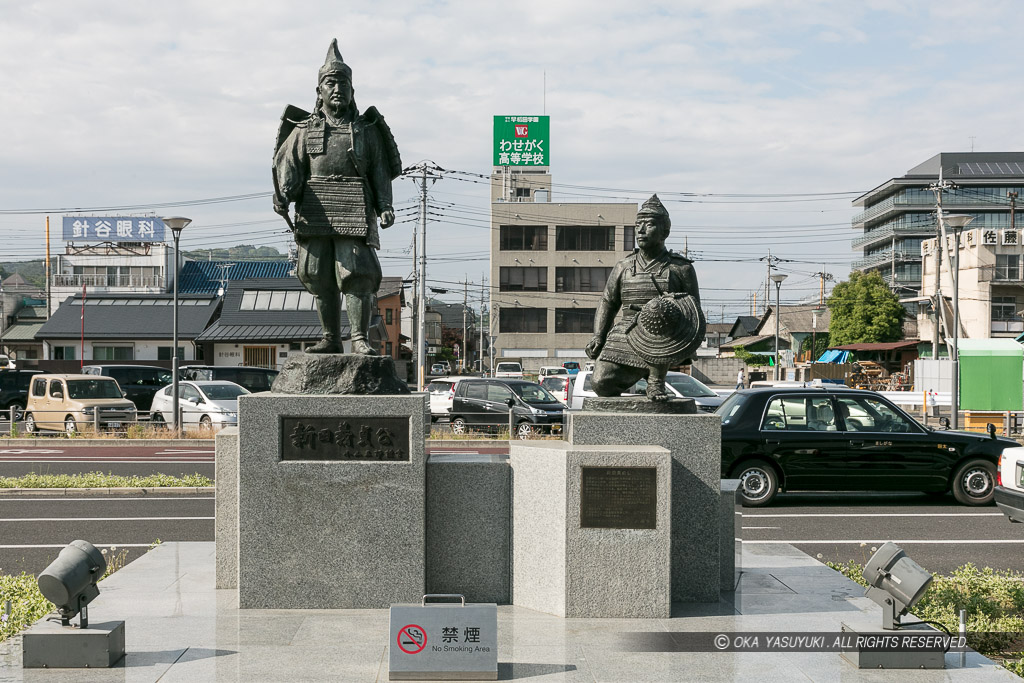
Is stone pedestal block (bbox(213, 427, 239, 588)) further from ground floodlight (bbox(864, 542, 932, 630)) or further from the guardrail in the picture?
the guardrail

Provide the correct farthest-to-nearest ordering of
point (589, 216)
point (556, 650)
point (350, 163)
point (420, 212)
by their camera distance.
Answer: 1. point (589, 216)
2. point (420, 212)
3. point (350, 163)
4. point (556, 650)

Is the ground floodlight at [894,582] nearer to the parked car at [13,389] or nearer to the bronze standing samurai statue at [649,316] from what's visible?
the bronze standing samurai statue at [649,316]

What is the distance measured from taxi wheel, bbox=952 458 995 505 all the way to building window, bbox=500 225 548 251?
4954 centimetres

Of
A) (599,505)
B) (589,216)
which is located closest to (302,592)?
(599,505)

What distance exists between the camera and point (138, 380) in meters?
29.8

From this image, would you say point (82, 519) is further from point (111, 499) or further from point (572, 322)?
point (572, 322)

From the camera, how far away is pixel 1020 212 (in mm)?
77125

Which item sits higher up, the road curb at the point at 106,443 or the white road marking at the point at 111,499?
the white road marking at the point at 111,499

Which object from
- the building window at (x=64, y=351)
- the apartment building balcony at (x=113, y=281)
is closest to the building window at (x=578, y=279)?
the apartment building balcony at (x=113, y=281)

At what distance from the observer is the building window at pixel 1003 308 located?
174ft

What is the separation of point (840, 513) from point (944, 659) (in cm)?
746

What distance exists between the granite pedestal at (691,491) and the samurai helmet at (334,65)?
3.46m

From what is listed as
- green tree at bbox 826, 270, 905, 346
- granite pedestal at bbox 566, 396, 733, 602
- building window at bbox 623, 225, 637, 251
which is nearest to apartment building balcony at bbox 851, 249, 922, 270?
→ green tree at bbox 826, 270, 905, 346

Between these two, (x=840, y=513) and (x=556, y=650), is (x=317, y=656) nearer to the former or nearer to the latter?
(x=556, y=650)
